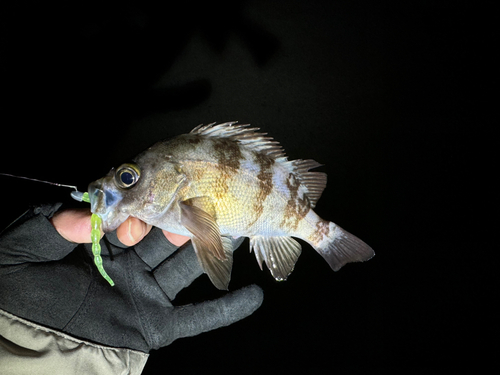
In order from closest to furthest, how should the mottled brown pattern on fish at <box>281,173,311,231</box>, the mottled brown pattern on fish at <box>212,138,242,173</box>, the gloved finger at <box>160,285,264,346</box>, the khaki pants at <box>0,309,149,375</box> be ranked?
1. the khaki pants at <box>0,309,149,375</box>
2. the mottled brown pattern on fish at <box>212,138,242,173</box>
3. the mottled brown pattern on fish at <box>281,173,311,231</box>
4. the gloved finger at <box>160,285,264,346</box>

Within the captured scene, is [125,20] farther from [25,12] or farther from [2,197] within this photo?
[2,197]

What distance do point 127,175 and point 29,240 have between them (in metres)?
0.50

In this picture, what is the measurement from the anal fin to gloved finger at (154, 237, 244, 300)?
1.18 feet

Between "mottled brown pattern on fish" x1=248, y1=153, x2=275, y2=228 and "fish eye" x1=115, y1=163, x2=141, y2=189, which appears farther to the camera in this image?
"mottled brown pattern on fish" x1=248, y1=153, x2=275, y2=228

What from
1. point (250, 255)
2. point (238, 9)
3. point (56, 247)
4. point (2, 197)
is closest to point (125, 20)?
point (238, 9)

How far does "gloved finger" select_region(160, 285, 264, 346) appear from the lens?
52.6 inches

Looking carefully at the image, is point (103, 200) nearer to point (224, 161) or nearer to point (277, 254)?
point (224, 161)

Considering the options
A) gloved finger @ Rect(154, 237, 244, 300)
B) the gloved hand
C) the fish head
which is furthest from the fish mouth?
gloved finger @ Rect(154, 237, 244, 300)

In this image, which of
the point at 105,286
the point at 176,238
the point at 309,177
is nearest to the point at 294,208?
the point at 309,177

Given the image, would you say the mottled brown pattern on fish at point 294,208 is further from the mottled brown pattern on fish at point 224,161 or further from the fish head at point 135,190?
the fish head at point 135,190

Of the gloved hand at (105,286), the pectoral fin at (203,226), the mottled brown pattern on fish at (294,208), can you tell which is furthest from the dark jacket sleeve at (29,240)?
the mottled brown pattern on fish at (294,208)

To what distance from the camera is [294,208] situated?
1.19m

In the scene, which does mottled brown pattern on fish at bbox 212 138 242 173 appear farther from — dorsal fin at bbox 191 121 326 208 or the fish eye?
the fish eye

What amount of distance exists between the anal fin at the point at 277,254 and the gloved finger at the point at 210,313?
9.2 inches
